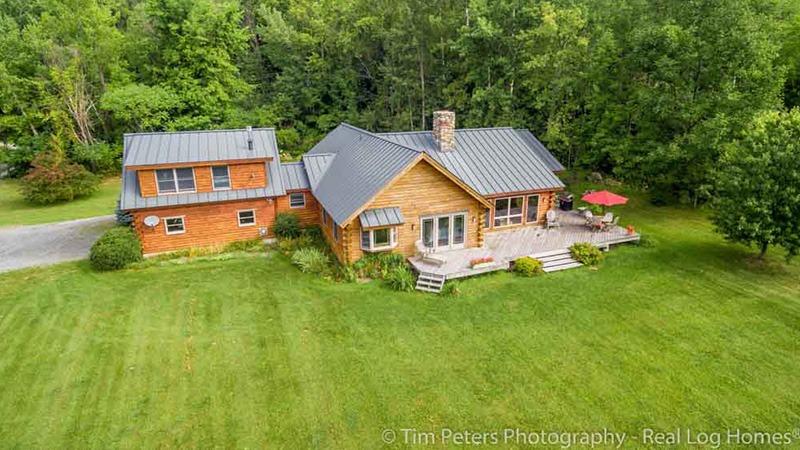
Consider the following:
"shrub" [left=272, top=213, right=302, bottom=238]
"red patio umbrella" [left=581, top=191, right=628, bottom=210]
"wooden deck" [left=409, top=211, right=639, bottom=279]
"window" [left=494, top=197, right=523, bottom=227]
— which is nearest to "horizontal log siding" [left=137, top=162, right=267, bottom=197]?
"shrub" [left=272, top=213, right=302, bottom=238]

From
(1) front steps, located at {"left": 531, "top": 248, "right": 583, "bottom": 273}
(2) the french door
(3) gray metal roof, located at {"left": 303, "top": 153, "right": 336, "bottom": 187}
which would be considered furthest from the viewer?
(3) gray metal roof, located at {"left": 303, "top": 153, "right": 336, "bottom": 187}

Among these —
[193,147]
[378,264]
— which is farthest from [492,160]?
[193,147]

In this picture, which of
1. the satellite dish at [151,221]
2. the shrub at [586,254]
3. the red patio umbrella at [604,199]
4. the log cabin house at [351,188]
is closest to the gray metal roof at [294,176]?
the log cabin house at [351,188]

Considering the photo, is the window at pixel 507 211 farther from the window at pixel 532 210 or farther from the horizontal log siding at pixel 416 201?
the horizontal log siding at pixel 416 201

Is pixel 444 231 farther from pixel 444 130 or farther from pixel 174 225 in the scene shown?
pixel 174 225

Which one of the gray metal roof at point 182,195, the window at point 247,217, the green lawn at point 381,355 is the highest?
the gray metal roof at point 182,195

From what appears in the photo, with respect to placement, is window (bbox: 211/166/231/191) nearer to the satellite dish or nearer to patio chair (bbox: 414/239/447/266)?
the satellite dish
